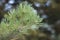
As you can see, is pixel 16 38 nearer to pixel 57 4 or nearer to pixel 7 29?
pixel 7 29

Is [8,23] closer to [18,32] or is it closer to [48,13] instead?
[18,32]

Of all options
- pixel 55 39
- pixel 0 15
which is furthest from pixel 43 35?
pixel 0 15

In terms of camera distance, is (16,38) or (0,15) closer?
(16,38)

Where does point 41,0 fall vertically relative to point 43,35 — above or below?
above

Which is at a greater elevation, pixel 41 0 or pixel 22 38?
pixel 41 0

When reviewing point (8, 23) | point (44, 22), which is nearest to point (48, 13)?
point (44, 22)
